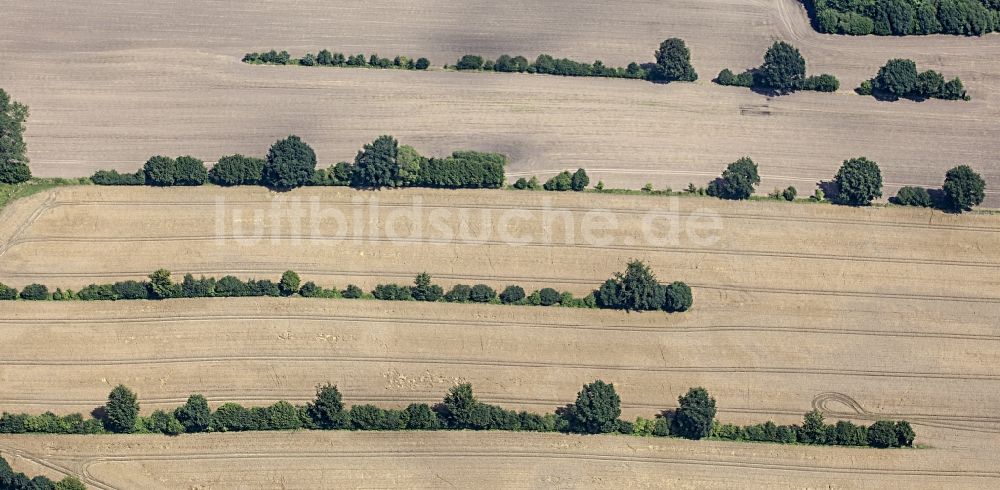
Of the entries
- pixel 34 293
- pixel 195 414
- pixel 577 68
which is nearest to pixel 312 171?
pixel 195 414

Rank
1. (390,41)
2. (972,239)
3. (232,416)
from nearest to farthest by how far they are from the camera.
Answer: (232,416)
(972,239)
(390,41)

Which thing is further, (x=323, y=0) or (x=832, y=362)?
(x=323, y=0)

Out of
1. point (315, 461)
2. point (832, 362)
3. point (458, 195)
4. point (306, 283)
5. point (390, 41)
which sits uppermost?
point (390, 41)

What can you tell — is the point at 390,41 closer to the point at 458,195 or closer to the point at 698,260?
the point at 458,195

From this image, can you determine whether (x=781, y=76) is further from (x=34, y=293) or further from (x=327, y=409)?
(x=34, y=293)

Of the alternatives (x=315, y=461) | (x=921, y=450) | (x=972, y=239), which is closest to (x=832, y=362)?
(x=921, y=450)

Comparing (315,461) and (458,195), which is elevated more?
(458,195)

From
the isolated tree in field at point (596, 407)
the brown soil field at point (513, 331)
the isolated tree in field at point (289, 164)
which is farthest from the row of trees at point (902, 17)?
the isolated tree in field at point (289, 164)
